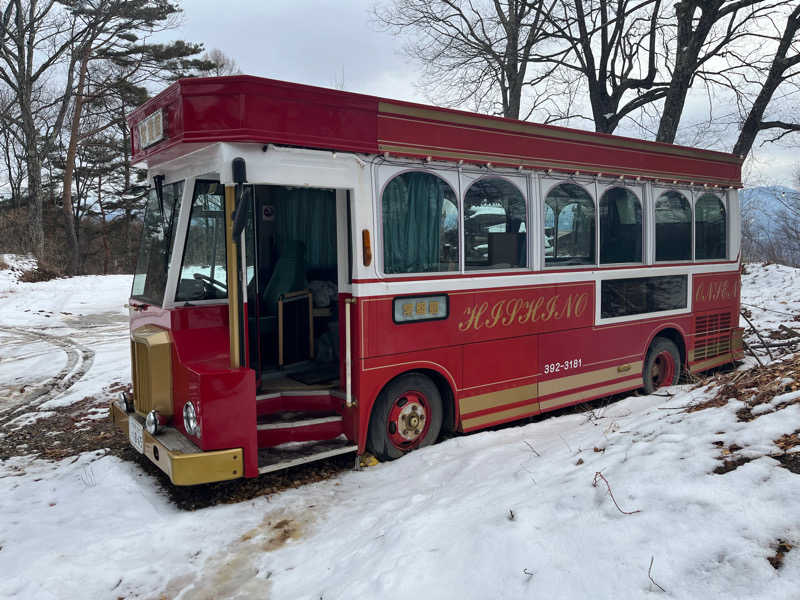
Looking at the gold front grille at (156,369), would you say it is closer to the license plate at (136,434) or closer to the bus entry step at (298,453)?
the license plate at (136,434)

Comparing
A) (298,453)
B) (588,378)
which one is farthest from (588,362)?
(298,453)

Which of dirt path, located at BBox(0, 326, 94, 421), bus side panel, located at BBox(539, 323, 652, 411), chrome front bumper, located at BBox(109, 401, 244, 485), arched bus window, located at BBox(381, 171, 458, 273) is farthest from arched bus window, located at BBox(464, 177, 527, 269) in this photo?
dirt path, located at BBox(0, 326, 94, 421)

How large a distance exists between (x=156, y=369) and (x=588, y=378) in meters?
4.70

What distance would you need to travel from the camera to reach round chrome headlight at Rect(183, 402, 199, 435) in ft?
15.0

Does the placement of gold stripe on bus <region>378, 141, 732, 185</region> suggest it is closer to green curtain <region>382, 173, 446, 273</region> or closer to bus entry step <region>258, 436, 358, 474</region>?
green curtain <region>382, 173, 446, 273</region>

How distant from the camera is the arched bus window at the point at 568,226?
21.7 feet

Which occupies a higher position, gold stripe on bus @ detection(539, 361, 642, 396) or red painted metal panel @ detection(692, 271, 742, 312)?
red painted metal panel @ detection(692, 271, 742, 312)

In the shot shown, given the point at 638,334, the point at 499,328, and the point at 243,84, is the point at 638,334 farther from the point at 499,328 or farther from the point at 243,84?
the point at 243,84

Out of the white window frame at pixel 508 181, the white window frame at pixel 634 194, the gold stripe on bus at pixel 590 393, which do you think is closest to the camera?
the white window frame at pixel 508 181

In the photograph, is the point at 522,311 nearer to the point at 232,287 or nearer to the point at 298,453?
the point at 298,453

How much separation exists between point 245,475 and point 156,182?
8.90 feet

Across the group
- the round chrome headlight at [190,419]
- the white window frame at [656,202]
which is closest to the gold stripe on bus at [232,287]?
the round chrome headlight at [190,419]

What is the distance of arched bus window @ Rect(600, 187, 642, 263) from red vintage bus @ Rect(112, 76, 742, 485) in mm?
25

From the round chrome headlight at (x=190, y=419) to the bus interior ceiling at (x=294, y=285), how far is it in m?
1.28
